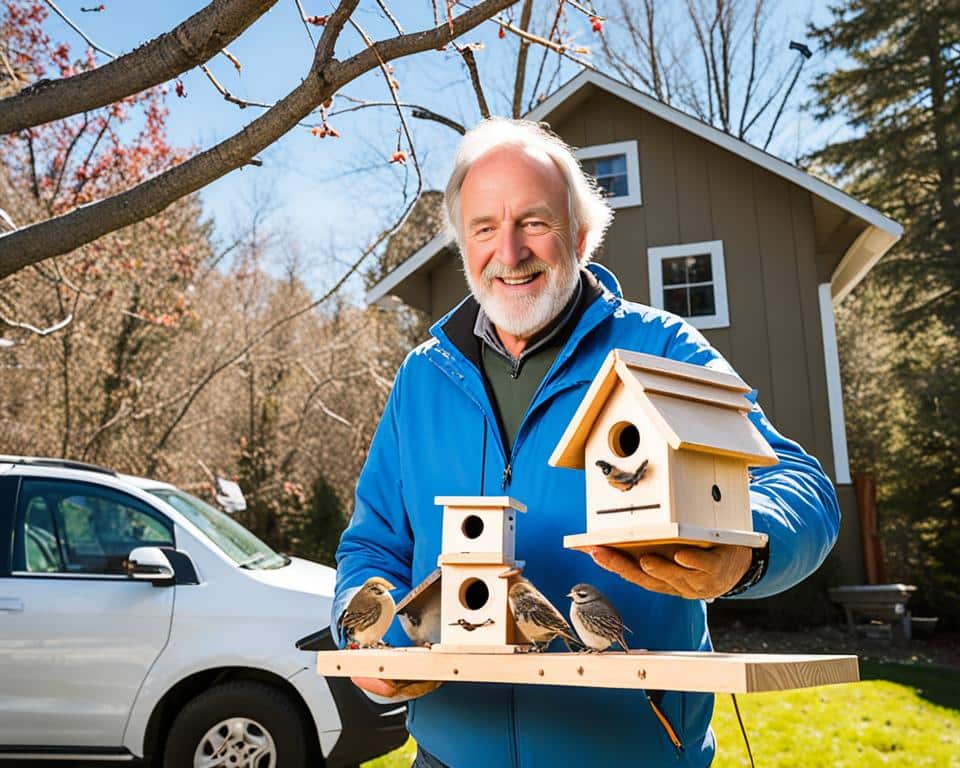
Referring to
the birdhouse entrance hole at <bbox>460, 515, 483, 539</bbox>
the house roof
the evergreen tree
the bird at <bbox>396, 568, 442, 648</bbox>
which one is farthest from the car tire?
the evergreen tree

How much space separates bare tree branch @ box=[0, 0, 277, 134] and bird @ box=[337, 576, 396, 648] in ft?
5.98

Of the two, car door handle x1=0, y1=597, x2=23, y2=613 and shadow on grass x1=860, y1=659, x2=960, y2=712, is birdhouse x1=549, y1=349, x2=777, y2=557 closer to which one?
car door handle x1=0, y1=597, x2=23, y2=613

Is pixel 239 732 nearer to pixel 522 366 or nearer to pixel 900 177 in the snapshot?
pixel 522 366

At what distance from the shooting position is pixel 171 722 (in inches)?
216

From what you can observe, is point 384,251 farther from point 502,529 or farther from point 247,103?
point 502,529

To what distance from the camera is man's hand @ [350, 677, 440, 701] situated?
1.87m

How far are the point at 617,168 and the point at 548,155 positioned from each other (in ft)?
37.2

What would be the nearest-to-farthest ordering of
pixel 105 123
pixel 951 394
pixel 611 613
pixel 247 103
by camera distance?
pixel 611 613 → pixel 247 103 → pixel 105 123 → pixel 951 394

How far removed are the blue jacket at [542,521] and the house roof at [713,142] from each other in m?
9.66

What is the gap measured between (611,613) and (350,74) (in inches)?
83.7

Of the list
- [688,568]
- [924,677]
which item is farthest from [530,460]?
[924,677]

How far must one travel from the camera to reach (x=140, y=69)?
9.69 feet

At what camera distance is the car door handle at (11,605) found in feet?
17.9

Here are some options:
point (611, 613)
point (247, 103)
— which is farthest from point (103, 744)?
point (611, 613)
